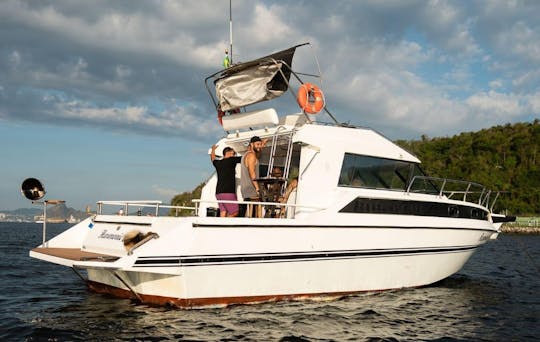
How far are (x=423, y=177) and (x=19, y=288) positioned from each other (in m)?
8.70

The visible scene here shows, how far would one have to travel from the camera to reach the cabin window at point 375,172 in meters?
9.27

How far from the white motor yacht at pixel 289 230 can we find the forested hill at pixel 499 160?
148 ft

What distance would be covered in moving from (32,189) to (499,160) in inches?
2213

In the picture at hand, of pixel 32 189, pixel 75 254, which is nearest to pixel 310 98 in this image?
pixel 75 254

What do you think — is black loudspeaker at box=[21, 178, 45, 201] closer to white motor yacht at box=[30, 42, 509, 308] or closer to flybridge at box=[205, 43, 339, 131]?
white motor yacht at box=[30, 42, 509, 308]

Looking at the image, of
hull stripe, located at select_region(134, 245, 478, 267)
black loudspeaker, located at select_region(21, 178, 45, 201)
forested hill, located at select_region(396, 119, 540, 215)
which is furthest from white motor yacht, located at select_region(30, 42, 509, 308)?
forested hill, located at select_region(396, 119, 540, 215)

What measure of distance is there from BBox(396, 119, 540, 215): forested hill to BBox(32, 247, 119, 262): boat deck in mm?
48367

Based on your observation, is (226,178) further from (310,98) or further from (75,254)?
(75,254)

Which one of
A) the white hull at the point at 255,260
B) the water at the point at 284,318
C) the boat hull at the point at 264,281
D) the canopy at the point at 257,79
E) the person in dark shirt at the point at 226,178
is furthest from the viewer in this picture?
the canopy at the point at 257,79

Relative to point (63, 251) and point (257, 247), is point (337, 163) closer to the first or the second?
point (257, 247)

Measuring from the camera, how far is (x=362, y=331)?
716cm

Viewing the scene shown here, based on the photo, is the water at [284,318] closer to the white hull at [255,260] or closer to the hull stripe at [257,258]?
the white hull at [255,260]

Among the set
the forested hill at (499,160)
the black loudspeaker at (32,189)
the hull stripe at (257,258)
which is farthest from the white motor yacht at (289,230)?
the forested hill at (499,160)

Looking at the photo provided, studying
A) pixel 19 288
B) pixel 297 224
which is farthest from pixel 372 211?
pixel 19 288
